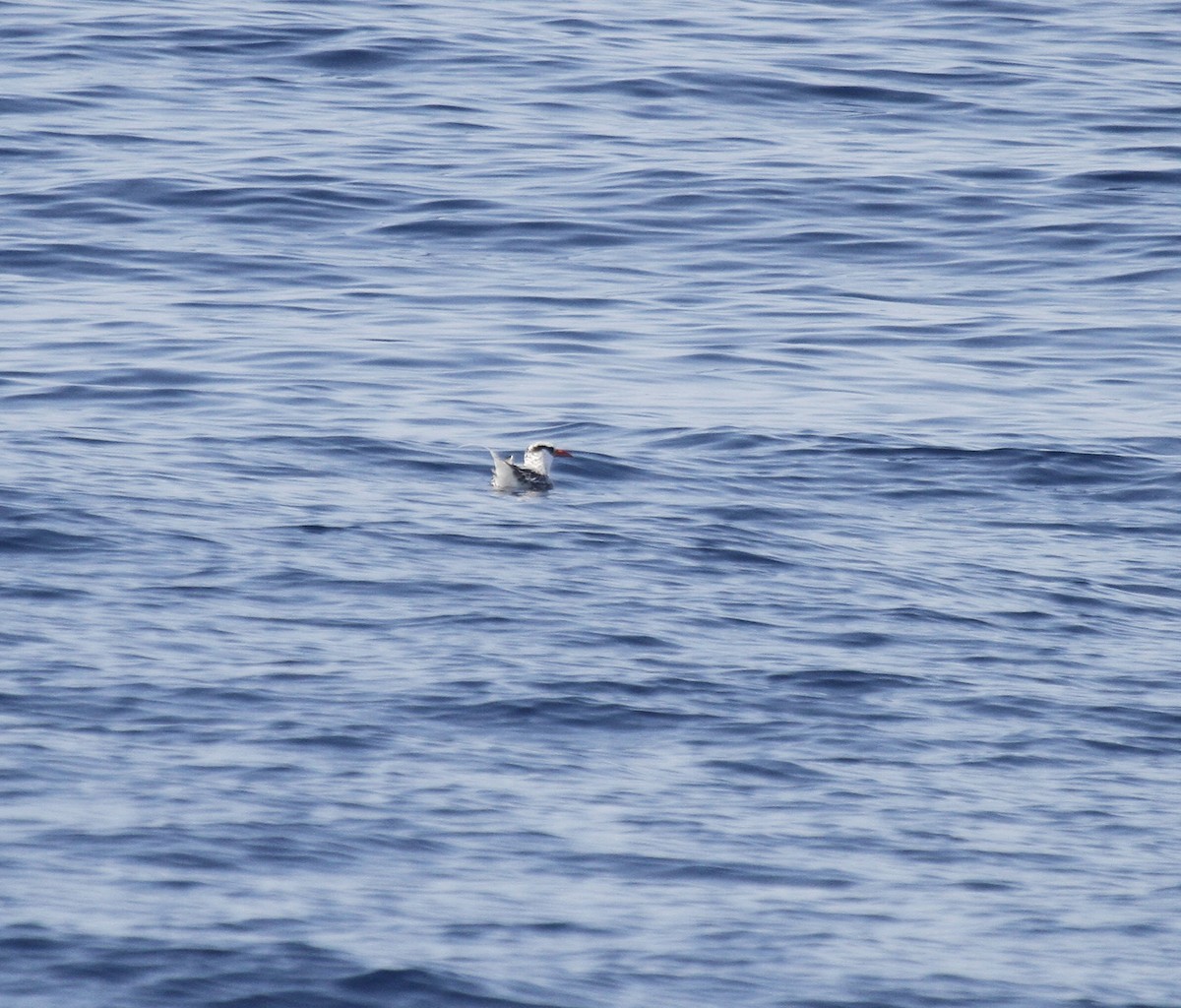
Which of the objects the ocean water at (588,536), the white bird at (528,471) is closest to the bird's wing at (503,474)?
the white bird at (528,471)

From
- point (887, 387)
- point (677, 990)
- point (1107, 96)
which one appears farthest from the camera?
point (1107, 96)

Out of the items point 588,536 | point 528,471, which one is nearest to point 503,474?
point 528,471

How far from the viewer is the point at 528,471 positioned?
1498 centimetres

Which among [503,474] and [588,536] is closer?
[588,536]

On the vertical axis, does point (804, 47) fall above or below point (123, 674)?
above

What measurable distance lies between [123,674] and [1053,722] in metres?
4.80

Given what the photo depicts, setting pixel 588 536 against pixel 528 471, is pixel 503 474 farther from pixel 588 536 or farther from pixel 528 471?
pixel 588 536

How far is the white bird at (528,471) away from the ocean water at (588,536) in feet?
0.84

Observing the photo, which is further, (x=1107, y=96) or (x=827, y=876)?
(x=1107, y=96)

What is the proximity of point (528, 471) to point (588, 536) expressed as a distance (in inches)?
38.6

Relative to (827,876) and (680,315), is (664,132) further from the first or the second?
(827,876)

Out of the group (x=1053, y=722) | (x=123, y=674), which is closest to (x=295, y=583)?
(x=123, y=674)

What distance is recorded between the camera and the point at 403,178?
24875mm

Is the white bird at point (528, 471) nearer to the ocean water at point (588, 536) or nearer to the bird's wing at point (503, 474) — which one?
the bird's wing at point (503, 474)
